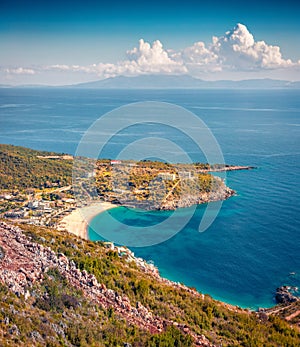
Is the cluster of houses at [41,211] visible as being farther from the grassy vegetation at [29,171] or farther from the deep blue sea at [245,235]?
the grassy vegetation at [29,171]

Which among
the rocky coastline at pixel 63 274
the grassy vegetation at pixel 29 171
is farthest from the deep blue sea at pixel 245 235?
the grassy vegetation at pixel 29 171

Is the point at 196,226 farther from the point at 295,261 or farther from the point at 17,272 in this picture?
the point at 17,272

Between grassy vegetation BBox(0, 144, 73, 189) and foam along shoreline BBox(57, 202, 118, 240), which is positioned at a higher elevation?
grassy vegetation BBox(0, 144, 73, 189)

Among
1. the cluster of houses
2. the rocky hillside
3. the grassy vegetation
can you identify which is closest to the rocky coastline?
the rocky hillside

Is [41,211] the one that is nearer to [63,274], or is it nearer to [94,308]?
[63,274]

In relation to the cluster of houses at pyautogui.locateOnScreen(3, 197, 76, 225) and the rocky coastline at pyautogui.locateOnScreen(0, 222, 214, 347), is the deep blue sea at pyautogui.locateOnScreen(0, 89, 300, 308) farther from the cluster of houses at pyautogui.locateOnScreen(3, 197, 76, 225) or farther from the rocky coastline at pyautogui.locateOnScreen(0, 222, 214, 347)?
the rocky coastline at pyautogui.locateOnScreen(0, 222, 214, 347)

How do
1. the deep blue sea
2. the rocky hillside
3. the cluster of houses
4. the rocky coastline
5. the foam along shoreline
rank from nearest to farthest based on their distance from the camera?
the rocky hillside, the rocky coastline, the deep blue sea, the foam along shoreline, the cluster of houses

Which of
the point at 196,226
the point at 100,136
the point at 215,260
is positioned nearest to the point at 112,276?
the point at 215,260
